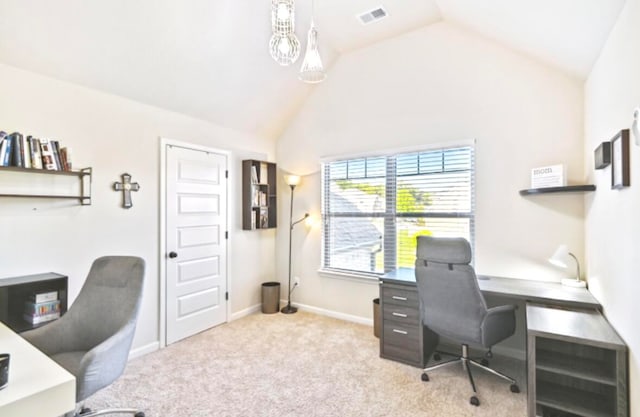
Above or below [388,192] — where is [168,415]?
below

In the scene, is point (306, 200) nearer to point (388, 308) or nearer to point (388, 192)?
point (388, 192)

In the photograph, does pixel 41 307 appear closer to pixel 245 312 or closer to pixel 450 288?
pixel 245 312

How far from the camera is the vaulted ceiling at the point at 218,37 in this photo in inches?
90.0

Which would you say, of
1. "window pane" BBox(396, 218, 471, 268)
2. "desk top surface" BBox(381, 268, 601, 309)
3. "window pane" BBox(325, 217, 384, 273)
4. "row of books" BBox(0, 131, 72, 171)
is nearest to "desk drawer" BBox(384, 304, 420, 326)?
"desk top surface" BBox(381, 268, 601, 309)

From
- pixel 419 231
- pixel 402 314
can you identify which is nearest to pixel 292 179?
pixel 419 231

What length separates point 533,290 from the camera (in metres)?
2.60

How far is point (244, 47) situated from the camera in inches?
134

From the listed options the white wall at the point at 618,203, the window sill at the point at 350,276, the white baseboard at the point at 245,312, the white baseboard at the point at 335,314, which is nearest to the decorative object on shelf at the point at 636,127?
the white wall at the point at 618,203

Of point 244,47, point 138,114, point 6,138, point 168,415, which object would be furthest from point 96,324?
point 244,47

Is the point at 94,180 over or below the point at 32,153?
below

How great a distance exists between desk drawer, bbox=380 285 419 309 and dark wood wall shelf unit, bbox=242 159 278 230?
6.84 feet

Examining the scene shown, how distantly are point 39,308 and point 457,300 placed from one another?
3.17m

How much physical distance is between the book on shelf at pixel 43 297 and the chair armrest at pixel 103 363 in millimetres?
1042

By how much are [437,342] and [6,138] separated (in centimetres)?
405
